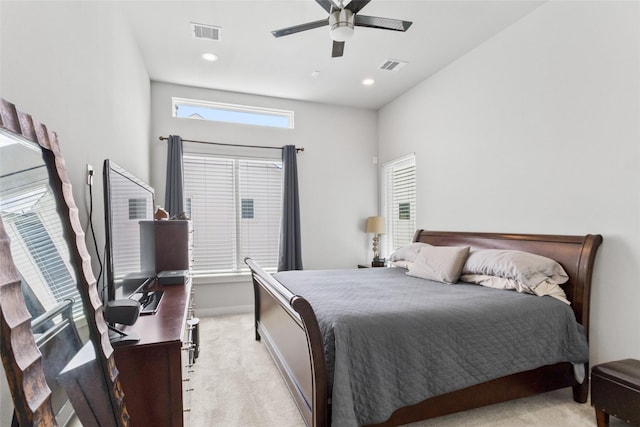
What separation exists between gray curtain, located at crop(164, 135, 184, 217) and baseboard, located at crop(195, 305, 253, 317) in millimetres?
1311

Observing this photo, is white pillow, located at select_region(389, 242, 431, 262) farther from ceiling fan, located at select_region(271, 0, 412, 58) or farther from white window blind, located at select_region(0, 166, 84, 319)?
Answer: white window blind, located at select_region(0, 166, 84, 319)

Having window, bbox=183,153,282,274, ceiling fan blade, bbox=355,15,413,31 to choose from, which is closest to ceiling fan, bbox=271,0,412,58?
ceiling fan blade, bbox=355,15,413,31

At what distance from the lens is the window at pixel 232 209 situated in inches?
171

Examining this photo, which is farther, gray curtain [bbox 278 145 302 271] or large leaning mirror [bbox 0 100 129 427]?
gray curtain [bbox 278 145 302 271]

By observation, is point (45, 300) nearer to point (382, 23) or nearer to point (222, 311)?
point (382, 23)

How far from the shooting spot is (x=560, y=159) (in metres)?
2.59

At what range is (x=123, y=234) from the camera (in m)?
1.72

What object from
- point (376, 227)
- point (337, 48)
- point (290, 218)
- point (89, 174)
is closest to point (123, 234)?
point (89, 174)

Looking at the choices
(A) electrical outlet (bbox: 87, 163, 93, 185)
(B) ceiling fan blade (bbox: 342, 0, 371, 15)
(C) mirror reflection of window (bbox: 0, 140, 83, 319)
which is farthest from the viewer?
(B) ceiling fan blade (bbox: 342, 0, 371, 15)

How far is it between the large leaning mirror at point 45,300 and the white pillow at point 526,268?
8.07 ft

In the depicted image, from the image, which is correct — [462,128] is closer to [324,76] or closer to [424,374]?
[324,76]

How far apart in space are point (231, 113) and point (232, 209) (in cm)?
134

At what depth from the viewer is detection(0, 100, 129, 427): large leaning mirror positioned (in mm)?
661

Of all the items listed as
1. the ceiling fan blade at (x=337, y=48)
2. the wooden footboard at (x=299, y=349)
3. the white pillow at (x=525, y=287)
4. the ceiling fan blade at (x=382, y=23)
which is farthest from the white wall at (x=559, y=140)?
the wooden footboard at (x=299, y=349)
